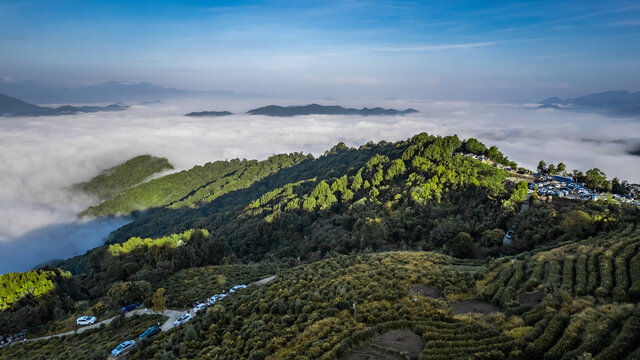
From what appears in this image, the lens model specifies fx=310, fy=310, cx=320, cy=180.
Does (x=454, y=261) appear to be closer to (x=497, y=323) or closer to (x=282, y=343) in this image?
(x=497, y=323)

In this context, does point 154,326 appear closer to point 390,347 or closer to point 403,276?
point 403,276

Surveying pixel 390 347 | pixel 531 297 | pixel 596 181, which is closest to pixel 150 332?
pixel 390 347

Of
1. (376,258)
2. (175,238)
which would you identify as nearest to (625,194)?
(376,258)

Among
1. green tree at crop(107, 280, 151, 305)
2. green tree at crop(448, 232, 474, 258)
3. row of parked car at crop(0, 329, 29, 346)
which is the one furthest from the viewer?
green tree at crop(448, 232, 474, 258)

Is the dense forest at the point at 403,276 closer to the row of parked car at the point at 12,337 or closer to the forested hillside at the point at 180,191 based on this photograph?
the row of parked car at the point at 12,337

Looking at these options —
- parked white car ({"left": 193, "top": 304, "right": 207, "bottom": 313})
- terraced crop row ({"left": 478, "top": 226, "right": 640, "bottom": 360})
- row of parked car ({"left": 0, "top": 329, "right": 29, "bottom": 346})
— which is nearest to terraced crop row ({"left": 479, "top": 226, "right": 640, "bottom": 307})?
terraced crop row ({"left": 478, "top": 226, "right": 640, "bottom": 360})

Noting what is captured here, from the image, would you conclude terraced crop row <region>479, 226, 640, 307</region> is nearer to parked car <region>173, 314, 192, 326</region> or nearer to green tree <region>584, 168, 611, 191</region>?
parked car <region>173, 314, 192, 326</region>

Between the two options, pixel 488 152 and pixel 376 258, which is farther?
pixel 488 152

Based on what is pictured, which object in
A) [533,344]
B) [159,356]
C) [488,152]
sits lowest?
[159,356]
